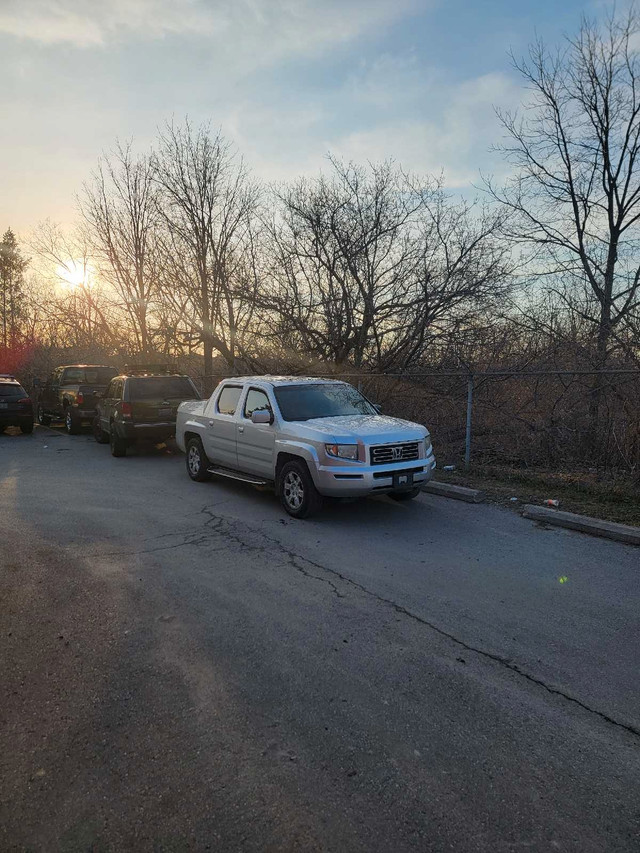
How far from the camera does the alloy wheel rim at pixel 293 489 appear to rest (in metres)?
7.27

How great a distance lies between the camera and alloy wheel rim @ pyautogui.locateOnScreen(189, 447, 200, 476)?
31.8 feet

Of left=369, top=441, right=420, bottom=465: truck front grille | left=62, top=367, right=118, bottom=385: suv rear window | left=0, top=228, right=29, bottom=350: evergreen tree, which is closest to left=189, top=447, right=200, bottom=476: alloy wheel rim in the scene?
left=369, top=441, right=420, bottom=465: truck front grille

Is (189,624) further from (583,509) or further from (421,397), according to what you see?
(421,397)

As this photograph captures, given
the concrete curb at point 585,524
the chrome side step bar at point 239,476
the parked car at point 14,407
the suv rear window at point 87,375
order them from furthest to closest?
1. the suv rear window at point 87,375
2. the parked car at point 14,407
3. the chrome side step bar at point 239,476
4. the concrete curb at point 585,524

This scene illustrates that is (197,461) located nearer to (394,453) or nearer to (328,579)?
(394,453)

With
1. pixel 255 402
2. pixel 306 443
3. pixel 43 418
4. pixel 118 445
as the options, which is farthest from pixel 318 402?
pixel 43 418

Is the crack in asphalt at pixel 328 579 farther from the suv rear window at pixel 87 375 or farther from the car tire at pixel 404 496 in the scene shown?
the suv rear window at pixel 87 375

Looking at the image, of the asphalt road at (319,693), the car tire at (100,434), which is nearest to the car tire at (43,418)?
the car tire at (100,434)

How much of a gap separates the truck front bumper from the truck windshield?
46.8 inches

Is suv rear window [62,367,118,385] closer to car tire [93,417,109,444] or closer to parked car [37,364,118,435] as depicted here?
parked car [37,364,118,435]

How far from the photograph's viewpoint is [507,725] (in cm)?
295

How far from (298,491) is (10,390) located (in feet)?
44.6

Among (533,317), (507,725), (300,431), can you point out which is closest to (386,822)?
(507,725)

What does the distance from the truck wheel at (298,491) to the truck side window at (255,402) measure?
119 centimetres
